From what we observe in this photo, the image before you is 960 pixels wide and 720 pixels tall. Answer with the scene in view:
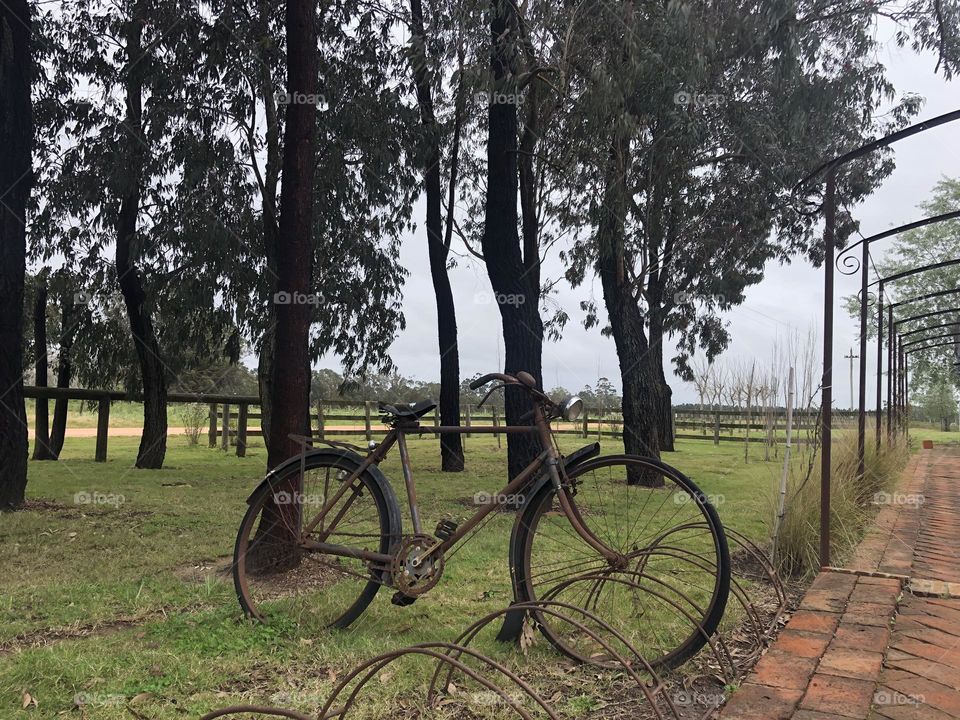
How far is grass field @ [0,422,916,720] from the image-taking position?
227 cm

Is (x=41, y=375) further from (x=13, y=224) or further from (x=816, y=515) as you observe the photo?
(x=816, y=515)

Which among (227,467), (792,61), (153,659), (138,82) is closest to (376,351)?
(227,467)

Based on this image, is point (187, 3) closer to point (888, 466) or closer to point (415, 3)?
point (415, 3)

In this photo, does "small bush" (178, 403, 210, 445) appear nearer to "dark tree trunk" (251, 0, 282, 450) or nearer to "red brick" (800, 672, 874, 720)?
"dark tree trunk" (251, 0, 282, 450)

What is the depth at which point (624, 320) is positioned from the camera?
919 centimetres

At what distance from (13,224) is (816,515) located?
261 inches

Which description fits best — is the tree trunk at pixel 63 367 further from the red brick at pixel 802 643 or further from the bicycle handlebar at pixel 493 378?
the red brick at pixel 802 643

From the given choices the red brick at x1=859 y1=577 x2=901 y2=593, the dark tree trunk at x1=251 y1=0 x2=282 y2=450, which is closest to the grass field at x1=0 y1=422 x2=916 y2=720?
the red brick at x1=859 y1=577 x2=901 y2=593

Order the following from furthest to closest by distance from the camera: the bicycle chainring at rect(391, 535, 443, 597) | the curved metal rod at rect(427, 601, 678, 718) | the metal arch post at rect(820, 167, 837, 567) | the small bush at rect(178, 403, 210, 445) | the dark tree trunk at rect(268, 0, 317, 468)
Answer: the small bush at rect(178, 403, 210, 445) → the dark tree trunk at rect(268, 0, 317, 468) → the metal arch post at rect(820, 167, 837, 567) → the bicycle chainring at rect(391, 535, 443, 597) → the curved metal rod at rect(427, 601, 678, 718)

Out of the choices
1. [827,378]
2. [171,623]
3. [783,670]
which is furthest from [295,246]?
[783,670]

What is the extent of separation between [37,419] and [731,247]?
12275 mm

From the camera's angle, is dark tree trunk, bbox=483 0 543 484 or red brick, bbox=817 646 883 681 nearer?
red brick, bbox=817 646 883 681

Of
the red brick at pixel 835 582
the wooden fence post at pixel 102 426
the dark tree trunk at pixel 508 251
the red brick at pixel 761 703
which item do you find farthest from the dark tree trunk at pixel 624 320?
the wooden fence post at pixel 102 426

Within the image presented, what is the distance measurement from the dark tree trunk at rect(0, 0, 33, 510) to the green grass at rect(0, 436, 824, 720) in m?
0.44
